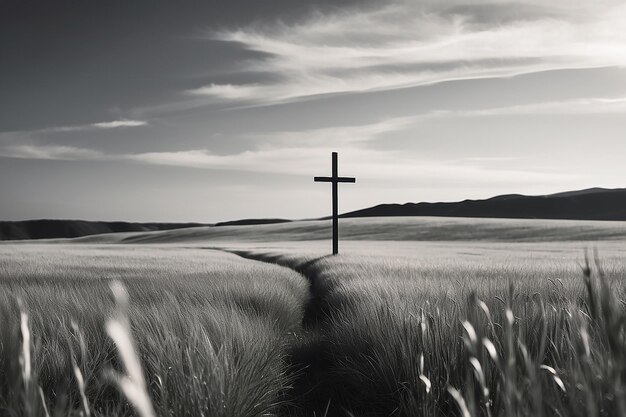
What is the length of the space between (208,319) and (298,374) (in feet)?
3.07

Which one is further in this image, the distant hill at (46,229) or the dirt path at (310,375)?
the distant hill at (46,229)

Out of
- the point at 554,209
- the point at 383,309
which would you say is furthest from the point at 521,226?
the point at 554,209

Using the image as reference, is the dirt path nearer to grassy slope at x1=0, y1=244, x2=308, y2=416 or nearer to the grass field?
the grass field

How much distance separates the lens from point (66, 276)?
33.3ft

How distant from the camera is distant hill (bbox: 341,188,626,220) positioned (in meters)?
116

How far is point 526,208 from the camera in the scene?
121 m

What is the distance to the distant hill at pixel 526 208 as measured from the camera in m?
116

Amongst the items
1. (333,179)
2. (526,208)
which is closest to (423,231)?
(333,179)

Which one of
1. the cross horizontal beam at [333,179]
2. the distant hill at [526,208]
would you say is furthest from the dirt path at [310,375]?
the distant hill at [526,208]

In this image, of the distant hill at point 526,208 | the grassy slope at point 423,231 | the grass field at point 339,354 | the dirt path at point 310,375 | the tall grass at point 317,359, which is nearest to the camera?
the grass field at point 339,354

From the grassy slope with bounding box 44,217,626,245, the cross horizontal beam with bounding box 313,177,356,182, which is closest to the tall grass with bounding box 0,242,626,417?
the cross horizontal beam with bounding box 313,177,356,182

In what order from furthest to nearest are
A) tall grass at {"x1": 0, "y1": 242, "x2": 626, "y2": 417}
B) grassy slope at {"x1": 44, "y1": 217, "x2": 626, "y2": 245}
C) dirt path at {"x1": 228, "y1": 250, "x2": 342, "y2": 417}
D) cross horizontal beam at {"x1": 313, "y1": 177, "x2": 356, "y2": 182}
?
grassy slope at {"x1": 44, "y1": 217, "x2": 626, "y2": 245}, cross horizontal beam at {"x1": 313, "y1": 177, "x2": 356, "y2": 182}, dirt path at {"x1": 228, "y1": 250, "x2": 342, "y2": 417}, tall grass at {"x1": 0, "y1": 242, "x2": 626, "y2": 417}

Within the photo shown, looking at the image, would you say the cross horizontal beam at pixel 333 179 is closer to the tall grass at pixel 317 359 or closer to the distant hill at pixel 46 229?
the tall grass at pixel 317 359

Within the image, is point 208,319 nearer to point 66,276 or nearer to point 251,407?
point 251,407
